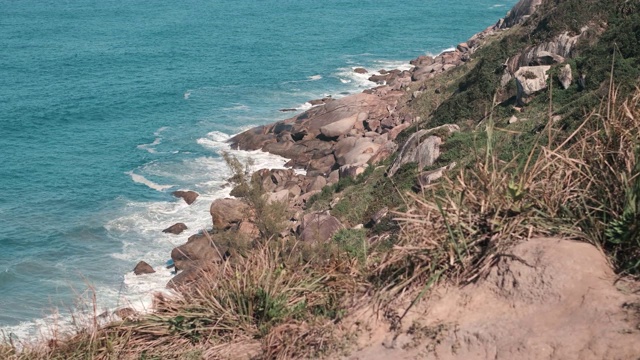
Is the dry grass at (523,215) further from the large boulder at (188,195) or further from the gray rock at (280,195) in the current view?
the large boulder at (188,195)

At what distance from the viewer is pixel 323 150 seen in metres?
39.8

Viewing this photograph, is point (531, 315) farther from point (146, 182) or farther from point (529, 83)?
point (146, 182)

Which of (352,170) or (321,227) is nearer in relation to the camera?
(321,227)

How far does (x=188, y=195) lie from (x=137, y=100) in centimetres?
1929

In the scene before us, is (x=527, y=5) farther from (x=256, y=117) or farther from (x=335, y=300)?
(x=335, y=300)

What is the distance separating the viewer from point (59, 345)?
7.30 metres

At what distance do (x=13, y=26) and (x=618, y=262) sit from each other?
8601cm

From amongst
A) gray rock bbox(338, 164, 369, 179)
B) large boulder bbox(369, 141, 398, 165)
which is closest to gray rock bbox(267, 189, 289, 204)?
gray rock bbox(338, 164, 369, 179)

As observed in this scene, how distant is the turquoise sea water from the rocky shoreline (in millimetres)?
1887

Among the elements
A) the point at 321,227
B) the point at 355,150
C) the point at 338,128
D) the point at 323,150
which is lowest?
the point at 323,150

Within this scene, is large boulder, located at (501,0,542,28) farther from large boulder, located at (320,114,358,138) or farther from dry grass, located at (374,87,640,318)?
dry grass, located at (374,87,640,318)

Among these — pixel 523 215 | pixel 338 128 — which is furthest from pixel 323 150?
pixel 523 215

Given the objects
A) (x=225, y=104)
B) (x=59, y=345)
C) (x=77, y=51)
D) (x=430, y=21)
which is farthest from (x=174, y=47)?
(x=59, y=345)

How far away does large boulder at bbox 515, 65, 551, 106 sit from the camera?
27094 mm
